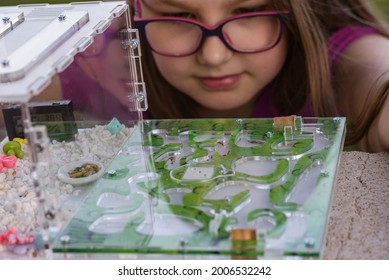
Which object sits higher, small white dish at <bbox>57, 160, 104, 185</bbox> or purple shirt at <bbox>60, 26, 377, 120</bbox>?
purple shirt at <bbox>60, 26, 377, 120</bbox>

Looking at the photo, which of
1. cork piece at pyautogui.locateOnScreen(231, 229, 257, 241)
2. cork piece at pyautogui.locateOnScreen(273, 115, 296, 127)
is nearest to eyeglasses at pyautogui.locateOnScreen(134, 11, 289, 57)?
cork piece at pyautogui.locateOnScreen(273, 115, 296, 127)

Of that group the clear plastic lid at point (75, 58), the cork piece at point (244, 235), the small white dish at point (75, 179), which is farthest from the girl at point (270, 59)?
the cork piece at point (244, 235)

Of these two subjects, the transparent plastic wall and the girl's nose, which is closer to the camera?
the transparent plastic wall

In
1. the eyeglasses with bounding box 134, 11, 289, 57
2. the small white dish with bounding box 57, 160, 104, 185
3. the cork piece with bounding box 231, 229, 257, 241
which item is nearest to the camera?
the cork piece with bounding box 231, 229, 257, 241

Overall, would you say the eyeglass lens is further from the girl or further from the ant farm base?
the ant farm base

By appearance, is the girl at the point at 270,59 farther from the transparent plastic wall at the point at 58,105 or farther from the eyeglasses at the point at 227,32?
the transparent plastic wall at the point at 58,105

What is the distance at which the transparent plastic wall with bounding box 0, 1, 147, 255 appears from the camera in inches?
34.6

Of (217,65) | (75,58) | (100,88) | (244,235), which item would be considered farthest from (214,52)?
(244,235)

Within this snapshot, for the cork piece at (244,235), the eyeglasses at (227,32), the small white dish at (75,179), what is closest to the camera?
the cork piece at (244,235)

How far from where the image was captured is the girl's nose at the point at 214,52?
1344mm

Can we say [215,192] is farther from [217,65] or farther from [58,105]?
[217,65]

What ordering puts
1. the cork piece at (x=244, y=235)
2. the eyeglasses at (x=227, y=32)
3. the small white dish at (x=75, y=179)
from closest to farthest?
the cork piece at (x=244, y=235) → the small white dish at (x=75, y=179) → the eyeglasses at (x=227, y=32)

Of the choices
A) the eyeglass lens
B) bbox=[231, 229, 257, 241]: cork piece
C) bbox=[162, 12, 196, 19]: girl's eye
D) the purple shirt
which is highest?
bbox=[162, 12, 196, 19]: girl's eye

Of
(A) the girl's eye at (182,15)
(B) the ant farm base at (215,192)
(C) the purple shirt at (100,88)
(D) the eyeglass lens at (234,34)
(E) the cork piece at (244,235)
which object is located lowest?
(B) the ant farm base at (215,192)
